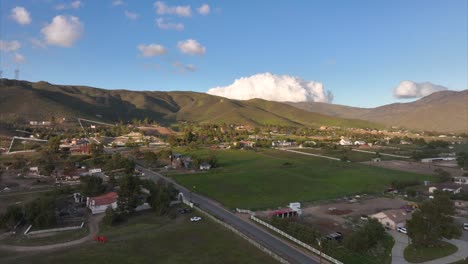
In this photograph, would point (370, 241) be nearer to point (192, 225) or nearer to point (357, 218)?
point (357, 218)

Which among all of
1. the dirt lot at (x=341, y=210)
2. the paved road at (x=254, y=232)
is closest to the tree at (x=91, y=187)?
the paved road at (x=254, y=232)

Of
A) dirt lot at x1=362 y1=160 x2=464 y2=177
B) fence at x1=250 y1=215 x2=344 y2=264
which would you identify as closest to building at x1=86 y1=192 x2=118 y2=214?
fence at x1=250 y1=215 x2=344 y2=264

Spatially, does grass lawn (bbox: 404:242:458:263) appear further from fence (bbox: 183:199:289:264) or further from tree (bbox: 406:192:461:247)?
fence (bbox: 183:199:289:264)

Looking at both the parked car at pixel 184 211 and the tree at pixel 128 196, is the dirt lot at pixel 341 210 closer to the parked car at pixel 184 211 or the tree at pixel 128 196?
the parked car at pixel 184 211

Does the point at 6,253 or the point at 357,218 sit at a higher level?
the point at 357,218

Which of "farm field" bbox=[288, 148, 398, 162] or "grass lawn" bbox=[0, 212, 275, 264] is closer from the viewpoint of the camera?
"grass lawn" bbox=[0, 212, 275, 264]

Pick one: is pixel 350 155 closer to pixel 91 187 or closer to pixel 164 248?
pixel 91 187

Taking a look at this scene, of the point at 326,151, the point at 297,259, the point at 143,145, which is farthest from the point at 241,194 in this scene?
the point at 143,145
